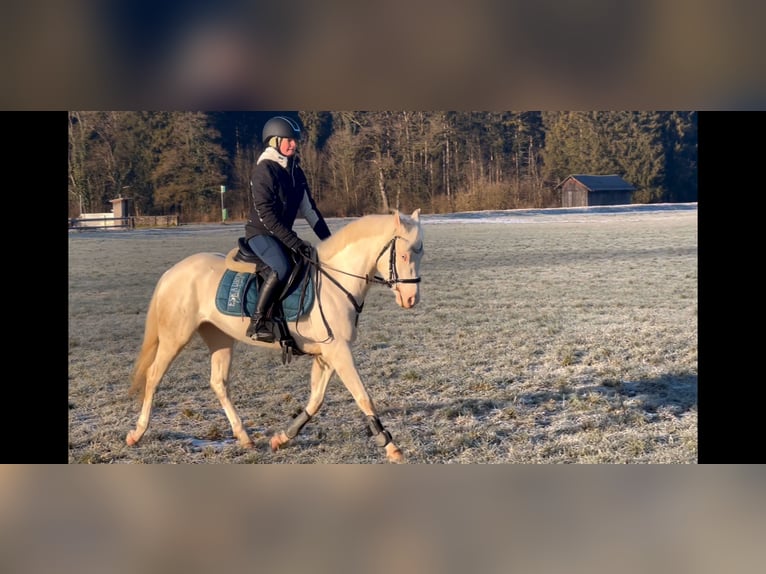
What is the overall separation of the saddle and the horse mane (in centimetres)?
20

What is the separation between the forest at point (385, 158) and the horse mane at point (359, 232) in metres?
3.17

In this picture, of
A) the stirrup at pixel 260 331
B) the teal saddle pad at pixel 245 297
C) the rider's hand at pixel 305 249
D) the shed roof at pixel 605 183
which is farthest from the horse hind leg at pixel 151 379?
the shed roof at pixel 605 183

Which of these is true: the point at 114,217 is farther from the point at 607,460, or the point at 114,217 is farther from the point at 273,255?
the point at 607,460

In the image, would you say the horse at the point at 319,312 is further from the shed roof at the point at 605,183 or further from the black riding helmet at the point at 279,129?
the shed roof at the point at 605,183

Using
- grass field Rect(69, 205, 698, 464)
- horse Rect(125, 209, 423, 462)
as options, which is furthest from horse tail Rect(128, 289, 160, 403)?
grass field Rect(69, 205, 698, 464)

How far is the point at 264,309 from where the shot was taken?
5676 mm

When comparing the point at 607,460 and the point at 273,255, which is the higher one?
the point at 273,255

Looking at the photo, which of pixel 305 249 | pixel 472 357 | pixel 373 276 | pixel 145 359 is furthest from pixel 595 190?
pixel 145 359

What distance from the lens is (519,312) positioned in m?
11.0

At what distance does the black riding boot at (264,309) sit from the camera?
5656 mm
